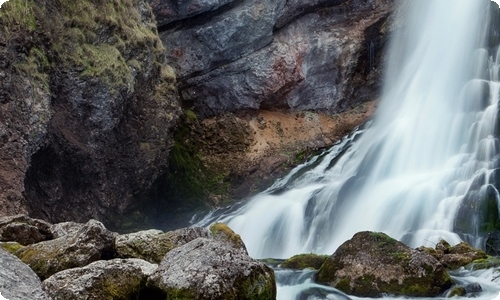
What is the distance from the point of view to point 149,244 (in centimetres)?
958

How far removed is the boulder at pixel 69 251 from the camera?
8.24 meters

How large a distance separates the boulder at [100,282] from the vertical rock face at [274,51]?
17.0 meters

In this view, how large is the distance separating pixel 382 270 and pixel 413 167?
10199 millimetres

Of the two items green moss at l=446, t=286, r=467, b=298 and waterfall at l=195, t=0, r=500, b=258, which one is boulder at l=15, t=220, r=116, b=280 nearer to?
green moss at l=446, t=286, r=467, b=298

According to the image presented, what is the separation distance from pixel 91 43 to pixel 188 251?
11.6 metres

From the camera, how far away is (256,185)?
23047 mm

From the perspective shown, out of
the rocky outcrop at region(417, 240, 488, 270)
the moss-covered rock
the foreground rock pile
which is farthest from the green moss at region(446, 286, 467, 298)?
the foreground rock pile

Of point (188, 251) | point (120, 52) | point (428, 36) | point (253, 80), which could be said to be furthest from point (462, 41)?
point (188, 251)

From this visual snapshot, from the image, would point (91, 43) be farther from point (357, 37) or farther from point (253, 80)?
point (357, 37)

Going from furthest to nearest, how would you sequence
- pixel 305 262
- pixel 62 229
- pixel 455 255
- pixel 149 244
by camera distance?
pixel 305 262 < pixel 455 255 < pixel 62 229 < pixel 149 244

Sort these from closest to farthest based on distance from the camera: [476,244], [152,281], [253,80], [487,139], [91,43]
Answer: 1. [152,281]
2. [476,244]
3. [91,43]
4. [487,139]
5. [253,80]

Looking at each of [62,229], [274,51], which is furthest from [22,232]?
[274,51]

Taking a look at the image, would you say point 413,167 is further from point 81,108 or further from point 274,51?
point 81,108

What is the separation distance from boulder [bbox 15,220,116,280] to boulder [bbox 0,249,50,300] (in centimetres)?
171
